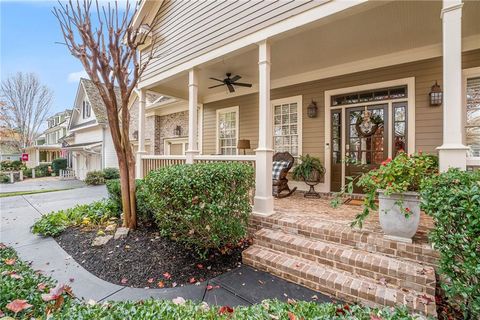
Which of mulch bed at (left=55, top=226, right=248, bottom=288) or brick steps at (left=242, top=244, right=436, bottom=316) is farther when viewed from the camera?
mulch bed at (left=55, top=226, right=248, bottom=288)

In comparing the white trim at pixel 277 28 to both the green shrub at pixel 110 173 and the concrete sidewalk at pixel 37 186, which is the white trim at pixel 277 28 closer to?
the green shrub at pixel 110 173

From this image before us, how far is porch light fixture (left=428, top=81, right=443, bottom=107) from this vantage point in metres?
4.19

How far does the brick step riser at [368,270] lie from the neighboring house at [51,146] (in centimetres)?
2451

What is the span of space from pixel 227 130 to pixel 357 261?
225 inches

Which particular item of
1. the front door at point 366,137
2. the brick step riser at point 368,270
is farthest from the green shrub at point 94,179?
the front door at point 366,137

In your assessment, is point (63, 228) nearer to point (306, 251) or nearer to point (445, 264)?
point (306, 251)

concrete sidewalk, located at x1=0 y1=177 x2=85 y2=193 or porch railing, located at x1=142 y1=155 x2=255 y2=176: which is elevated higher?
porch railing, located at x1=142 y1=155 x2=255 y2=176

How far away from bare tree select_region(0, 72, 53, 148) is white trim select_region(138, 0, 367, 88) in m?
22.1

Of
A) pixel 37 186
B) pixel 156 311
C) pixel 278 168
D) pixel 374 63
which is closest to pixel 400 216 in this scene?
pixel 156 311

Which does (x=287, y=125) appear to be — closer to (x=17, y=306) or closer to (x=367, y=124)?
(x=367, y=124)

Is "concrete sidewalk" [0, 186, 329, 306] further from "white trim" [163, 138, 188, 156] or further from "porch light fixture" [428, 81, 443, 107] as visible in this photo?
"white trim" [163, 138, 188, 156]

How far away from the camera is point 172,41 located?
554 cm

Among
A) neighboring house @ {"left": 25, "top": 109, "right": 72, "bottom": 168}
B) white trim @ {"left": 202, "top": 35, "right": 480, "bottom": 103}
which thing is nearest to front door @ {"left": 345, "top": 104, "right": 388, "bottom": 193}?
white trim @ {"left": 202, "top": 35, "right": 480, "bottom": 103}

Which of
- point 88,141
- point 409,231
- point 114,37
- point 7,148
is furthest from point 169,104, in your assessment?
point 7,148
